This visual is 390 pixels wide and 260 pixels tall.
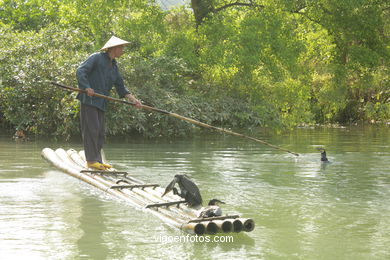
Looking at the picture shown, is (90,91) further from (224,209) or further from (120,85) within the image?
(224,209)

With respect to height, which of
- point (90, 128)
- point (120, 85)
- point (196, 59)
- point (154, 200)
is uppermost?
point (196, 59)

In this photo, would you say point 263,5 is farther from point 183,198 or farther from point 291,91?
point 183,198

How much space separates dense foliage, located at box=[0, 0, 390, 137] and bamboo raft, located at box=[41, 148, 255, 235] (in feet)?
24.4

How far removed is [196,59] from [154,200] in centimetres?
1334

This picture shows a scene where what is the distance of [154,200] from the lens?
7.84 m

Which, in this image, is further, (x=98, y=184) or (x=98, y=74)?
(x=98, y=74)

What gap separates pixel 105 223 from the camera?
7297 millimetres

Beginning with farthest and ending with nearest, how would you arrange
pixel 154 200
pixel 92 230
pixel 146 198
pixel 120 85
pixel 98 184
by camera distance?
pixel 120 85
pixel 98 184
pixel 146 198
pixel 154 200
pixel 92 230

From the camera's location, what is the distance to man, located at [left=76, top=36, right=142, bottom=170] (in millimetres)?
10102

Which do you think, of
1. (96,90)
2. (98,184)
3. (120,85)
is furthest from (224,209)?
(120,85)

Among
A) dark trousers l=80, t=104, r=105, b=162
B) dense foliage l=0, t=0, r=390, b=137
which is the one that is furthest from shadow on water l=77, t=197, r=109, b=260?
dense foliage l=0, t=0, r=390, b=137

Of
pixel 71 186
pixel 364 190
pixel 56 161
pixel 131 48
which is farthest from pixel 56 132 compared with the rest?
pixel 364 190

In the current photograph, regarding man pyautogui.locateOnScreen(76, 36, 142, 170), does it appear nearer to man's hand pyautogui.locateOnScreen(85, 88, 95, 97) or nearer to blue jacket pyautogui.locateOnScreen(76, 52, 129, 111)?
blue jacket pyautogui.locateOnScreen(76, 52, 129, 111)

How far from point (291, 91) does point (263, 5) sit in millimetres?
3227
